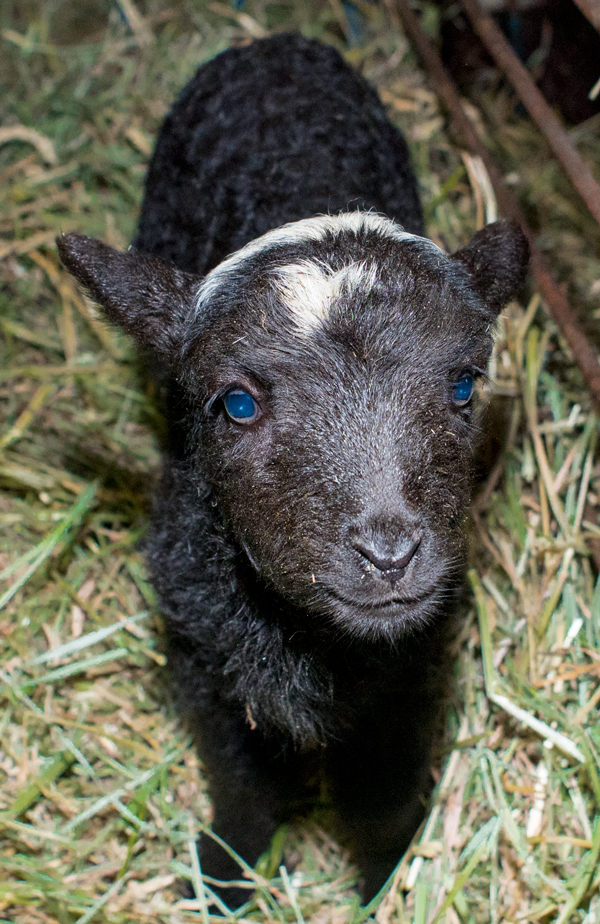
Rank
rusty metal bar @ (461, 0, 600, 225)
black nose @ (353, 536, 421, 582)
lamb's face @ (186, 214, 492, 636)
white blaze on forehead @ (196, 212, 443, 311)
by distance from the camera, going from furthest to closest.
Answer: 1. rusty metal bar @ (461, 0, 600, 225)
2. white blaze on forehead @ (196, 212, 443, 311)
3. lamb's face @ (186, 214, 492, 636)
4. black nose @ (353, 536, 421, 582)

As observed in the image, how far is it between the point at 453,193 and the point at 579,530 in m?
2.81

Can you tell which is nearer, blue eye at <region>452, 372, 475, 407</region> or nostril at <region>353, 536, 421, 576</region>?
nostril at <region>353, 536, 421, 576</region>

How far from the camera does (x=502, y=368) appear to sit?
5285mm

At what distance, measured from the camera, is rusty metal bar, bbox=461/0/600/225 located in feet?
14.8

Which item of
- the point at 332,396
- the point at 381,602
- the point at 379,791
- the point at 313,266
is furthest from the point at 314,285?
the point at 379,791

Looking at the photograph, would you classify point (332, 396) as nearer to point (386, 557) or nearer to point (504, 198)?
point (386, 557)

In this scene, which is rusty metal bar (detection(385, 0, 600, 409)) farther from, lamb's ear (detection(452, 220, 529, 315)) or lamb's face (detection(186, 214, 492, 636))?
lamb's face (detection(186, 214, 492, 636))

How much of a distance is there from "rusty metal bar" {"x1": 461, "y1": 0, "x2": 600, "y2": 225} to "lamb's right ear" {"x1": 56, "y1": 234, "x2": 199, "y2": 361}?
7.32 feet

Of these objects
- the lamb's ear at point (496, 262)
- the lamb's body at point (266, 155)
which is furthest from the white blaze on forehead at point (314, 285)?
the lamb's body at point (266, 155)

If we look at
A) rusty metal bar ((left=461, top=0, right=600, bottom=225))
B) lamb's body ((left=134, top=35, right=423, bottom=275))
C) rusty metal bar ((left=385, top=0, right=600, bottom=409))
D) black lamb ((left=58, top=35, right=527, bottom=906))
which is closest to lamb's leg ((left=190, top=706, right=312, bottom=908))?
black lamb ((left=58, top=35, right=527, bottom=906))

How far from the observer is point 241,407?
294 centimetres

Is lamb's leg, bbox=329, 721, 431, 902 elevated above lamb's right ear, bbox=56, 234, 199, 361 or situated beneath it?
situated beneath

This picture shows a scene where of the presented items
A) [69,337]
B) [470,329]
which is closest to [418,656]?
[470,329]

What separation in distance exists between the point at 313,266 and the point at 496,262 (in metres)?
0.88
